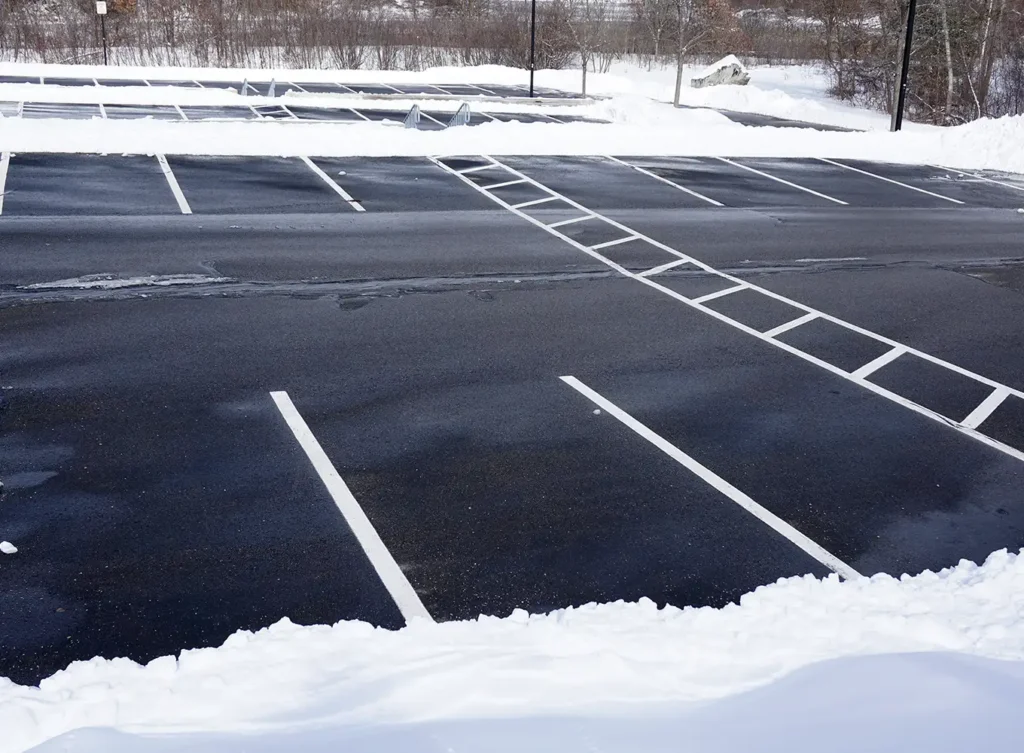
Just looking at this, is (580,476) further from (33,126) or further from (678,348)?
(33,126)

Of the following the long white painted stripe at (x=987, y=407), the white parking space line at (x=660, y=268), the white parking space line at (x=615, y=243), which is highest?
the white parking space line at (x=615, y=243)

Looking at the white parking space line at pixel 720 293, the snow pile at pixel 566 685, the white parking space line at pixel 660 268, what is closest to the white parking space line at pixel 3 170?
the white parking space line at pixel 660 268

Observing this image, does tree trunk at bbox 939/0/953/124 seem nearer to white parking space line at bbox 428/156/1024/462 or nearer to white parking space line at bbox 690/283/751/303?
white parking space line at bbox 428/156/1024/462

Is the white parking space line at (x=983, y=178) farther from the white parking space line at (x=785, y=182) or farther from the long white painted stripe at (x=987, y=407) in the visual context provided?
the long white painted stripe at (x=987, y=407)

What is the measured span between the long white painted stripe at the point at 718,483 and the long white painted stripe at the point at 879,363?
2.68 meters

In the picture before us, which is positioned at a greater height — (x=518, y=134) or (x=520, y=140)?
(x=518, y=134)

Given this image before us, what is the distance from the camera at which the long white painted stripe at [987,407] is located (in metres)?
8.44

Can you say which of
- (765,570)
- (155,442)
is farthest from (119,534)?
(765,570)

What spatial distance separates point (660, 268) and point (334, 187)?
624 cm

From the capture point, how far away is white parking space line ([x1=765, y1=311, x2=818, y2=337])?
1059 cm

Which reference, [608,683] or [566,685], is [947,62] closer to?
[608,683]

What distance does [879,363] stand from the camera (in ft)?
32.2

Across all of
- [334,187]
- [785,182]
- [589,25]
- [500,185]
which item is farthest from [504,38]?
[334,187]

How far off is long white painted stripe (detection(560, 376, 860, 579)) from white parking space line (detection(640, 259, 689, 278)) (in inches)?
160
